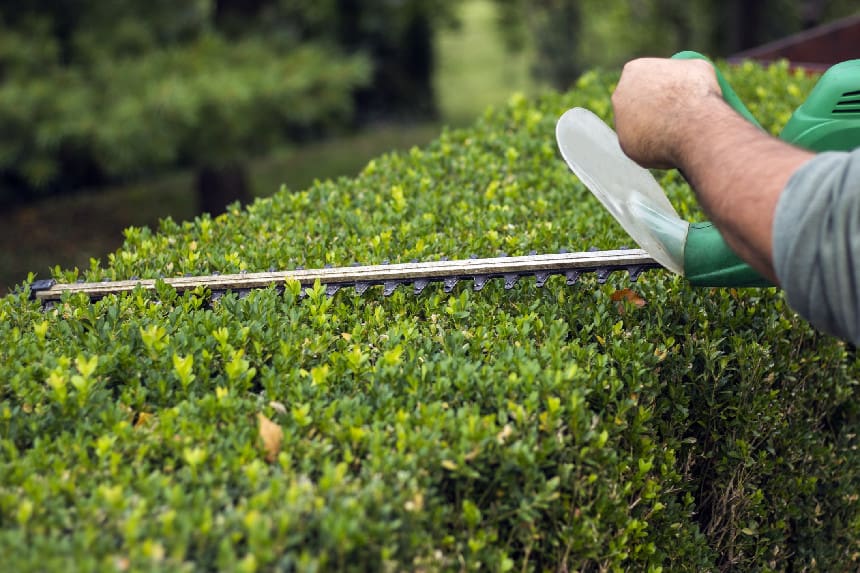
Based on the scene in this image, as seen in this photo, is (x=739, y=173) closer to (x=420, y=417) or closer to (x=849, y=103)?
(x=849, y=103)

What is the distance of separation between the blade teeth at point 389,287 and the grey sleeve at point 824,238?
51.7 inches

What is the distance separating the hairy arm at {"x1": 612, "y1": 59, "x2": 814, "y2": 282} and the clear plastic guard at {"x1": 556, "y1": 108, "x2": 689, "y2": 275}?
0.72ft

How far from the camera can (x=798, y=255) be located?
179 centimetres

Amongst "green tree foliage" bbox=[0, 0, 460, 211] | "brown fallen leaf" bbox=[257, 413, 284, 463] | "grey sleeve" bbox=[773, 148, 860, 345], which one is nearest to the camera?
"grey sleeve" bbox=[773, 148, 860, 345]

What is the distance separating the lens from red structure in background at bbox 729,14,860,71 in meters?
8.30

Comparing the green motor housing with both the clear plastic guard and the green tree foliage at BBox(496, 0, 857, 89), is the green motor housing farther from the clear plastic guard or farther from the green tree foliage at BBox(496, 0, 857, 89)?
the green tree foliage at BBox(496, 0, 857, 89)

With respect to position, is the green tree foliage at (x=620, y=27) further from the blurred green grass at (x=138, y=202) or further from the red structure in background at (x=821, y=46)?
the red structure in background at (x=821, y=46)

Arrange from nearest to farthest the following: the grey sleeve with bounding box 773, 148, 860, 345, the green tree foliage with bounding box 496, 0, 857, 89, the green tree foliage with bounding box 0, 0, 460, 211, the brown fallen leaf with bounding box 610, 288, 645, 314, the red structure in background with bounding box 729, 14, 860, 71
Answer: the grey sleeve with bounding box 773, 148, 860, 345, the brown fallen leaf with bounding box 610, 288, 645, 314, the green tree foliage with bounding box 0, 0, 460, 211, the red structure in background with bounding box 729, 14, 860, 71, the green tree foliage with bounding box 496, 0, 857, 89

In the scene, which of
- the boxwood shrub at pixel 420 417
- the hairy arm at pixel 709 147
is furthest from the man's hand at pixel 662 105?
the boxwood shrub at pixel 420 417

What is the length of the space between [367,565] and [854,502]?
235 centimetres

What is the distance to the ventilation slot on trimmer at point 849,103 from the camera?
7.91 feet

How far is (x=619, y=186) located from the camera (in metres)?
2.59

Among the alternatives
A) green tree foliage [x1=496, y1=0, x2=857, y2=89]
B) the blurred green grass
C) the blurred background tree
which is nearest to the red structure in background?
the blurred background tree

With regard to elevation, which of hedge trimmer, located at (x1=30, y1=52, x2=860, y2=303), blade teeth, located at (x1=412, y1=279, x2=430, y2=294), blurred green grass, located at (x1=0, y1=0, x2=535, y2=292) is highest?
hedge trimmer, located at (x1=30, y1=52, x2=860, y2=303)
